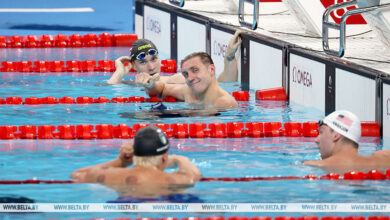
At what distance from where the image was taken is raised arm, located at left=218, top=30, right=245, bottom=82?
31.7ft

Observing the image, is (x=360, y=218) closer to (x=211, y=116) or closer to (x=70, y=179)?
(x=70, y=179)

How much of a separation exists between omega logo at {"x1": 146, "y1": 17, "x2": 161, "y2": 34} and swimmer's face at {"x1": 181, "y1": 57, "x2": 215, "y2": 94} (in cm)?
542

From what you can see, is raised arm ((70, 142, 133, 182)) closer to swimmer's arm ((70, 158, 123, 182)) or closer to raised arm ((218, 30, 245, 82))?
swimmer's arm ((70, 158, 123, 182))

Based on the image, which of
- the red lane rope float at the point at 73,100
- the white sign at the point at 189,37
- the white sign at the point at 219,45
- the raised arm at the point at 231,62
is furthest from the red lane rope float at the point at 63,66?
the red lane rope float at the point at 73,100

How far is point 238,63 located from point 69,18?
7.47m

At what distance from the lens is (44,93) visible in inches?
371

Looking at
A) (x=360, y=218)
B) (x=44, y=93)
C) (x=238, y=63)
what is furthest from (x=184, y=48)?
(x=360, y=218)

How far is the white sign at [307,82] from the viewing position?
Result: 821 cm

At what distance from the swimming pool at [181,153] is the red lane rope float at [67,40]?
3803 mm

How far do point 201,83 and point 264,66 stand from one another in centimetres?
182

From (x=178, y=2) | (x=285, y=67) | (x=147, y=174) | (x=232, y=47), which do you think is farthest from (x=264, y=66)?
(x=147, y=174)

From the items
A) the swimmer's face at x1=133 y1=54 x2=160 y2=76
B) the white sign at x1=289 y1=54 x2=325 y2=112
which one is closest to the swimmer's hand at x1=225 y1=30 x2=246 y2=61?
the white sign at x1=289 y1=54 x2=325 y2=112

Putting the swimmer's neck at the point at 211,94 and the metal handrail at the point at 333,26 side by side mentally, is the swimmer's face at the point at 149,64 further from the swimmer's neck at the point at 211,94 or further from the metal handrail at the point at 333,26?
the metal handrail at the point at 333,26

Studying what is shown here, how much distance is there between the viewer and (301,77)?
8.65 meters
